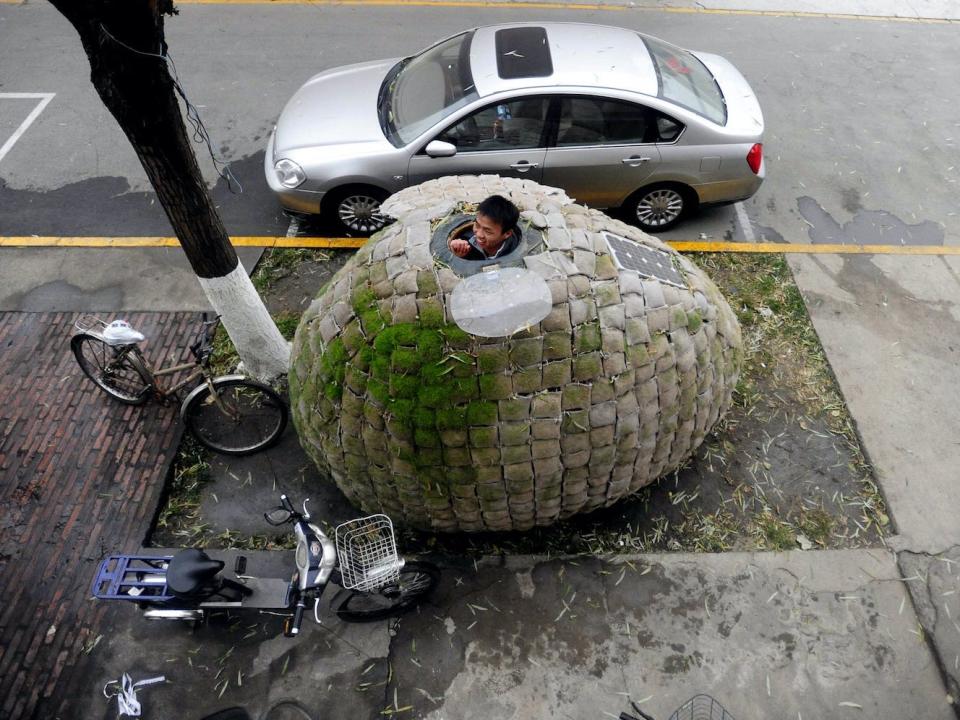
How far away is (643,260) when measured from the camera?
3504mm

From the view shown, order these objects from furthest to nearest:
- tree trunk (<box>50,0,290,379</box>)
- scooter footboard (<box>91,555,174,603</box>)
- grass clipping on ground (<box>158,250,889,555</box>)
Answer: grass clipping on ground (<box>158,250,889,555</box>)
scooter footboard (<box>91,555,174,603</box>)
tree trunk (<box>50,0,290,379</box>)

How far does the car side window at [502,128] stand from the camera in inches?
210

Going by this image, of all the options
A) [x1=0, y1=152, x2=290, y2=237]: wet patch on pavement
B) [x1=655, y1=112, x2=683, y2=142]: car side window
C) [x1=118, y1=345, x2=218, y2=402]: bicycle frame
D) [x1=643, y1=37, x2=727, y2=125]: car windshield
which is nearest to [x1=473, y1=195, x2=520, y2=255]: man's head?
[x1=118, y1=345, x2=218, y2=402]: bicycle frame

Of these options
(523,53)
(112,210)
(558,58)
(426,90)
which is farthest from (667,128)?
(112,210)

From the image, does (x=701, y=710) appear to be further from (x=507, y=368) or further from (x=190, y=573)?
(x=190, y=573)

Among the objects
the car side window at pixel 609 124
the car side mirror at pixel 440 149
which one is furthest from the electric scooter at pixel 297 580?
the car side window at pixel 609 124

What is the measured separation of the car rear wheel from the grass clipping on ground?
263 cm

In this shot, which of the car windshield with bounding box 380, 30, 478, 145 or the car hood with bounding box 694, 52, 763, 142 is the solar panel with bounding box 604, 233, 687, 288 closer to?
the car windshield with bounding box 380, 30, 478, 145

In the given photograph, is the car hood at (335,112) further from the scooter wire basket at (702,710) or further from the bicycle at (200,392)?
the scooter wire basket at (702,710)

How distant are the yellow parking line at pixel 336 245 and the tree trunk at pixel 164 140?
5.58ft

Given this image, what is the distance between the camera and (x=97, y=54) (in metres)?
3.00

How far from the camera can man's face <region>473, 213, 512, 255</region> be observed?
126 inches

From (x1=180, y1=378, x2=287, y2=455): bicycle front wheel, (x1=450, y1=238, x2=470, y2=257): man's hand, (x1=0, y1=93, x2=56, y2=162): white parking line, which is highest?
(x1=450, y1=238, x2=470, y2=257): man's hand

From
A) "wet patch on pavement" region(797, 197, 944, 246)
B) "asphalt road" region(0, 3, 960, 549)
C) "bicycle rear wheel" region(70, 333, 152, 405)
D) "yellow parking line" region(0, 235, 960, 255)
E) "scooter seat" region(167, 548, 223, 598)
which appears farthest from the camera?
"wet patch on pavement" region(797, 197, 944, 246)
